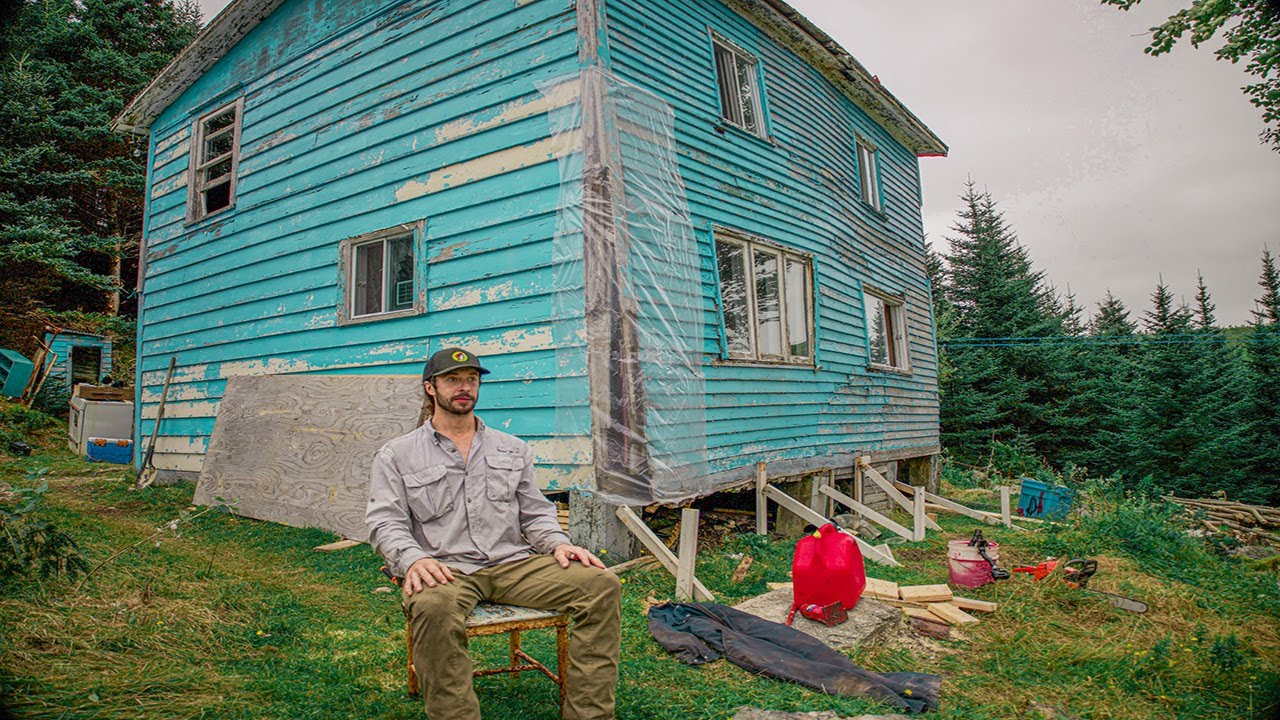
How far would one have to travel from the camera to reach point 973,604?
4.95 m

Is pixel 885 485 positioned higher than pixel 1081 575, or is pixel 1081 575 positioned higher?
pixel 885 485

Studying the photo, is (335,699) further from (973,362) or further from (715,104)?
(973,362)

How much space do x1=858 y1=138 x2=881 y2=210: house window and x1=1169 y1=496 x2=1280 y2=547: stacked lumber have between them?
743 cm

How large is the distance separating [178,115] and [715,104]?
8.16 metres

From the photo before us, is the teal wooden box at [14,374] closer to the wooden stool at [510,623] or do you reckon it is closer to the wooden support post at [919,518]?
the wooden stool at [510,623]

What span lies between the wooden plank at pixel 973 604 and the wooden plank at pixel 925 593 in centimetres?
8

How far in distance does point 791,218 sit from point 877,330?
11.1 ft

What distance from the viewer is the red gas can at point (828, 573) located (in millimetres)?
4336

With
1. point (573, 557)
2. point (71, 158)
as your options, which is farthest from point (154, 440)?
point (71, 158)

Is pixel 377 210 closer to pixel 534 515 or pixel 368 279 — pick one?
pixel 368 279

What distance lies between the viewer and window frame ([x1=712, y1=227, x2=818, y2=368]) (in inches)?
267

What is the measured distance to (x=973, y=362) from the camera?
20.7 metres

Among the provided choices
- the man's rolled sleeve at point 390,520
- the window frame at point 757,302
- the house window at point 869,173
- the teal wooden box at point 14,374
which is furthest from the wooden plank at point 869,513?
the teal wooden box at point 14,374

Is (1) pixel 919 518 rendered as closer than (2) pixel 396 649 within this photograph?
No
